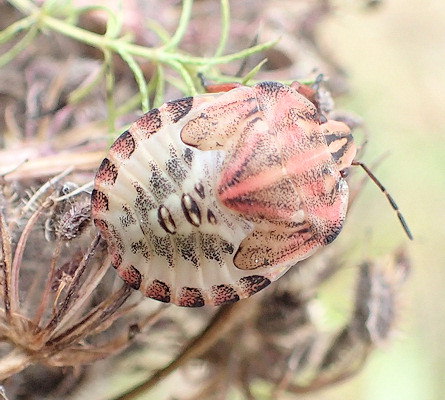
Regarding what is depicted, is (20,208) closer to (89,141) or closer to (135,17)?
(89,141)

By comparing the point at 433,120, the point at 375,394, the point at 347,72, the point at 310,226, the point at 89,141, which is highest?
the point at 310,226

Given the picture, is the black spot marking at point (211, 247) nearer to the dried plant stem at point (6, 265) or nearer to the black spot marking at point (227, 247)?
the black spot marking at point (227, 247)

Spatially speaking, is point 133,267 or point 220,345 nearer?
point 133,267

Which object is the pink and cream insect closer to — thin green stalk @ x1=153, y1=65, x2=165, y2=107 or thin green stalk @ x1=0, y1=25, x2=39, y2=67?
thin green stalk @ x1=153, y1=65, x2=165, y2=107

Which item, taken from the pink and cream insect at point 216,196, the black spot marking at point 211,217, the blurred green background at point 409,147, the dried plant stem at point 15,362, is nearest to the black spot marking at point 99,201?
the pink and cream insect at point 216,196

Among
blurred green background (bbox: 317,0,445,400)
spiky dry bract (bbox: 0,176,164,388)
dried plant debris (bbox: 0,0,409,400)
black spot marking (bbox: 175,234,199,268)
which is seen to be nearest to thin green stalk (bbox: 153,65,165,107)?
dried plant debris (bbox: 0,0,409,400)

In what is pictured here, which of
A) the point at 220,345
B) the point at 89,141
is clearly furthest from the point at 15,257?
the point at 220,345
